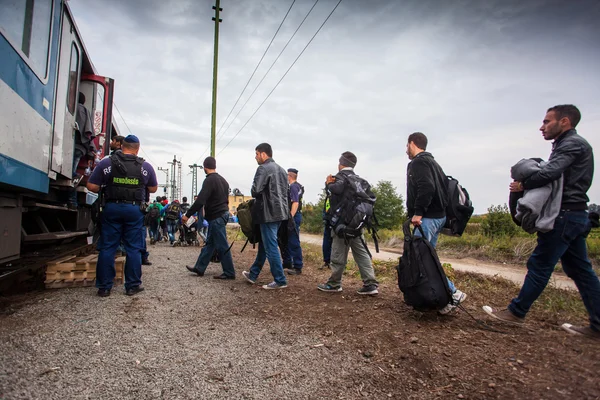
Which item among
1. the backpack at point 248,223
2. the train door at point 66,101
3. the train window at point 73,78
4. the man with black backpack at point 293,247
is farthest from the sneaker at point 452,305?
the train window at point 73,78

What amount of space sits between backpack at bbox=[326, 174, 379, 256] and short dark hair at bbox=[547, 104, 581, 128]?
2.13 meters

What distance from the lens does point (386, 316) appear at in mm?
3691

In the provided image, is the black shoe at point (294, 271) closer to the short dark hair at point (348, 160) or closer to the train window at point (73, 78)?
the short dark hair at point (348, 160)

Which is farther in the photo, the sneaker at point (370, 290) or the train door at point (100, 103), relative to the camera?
the train door at point (100, 103)

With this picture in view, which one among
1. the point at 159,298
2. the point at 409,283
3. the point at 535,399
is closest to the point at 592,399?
the point at 535,399

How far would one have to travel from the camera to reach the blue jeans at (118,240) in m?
4.27

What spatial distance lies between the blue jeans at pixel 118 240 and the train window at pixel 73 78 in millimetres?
1932

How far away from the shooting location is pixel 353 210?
4.53m

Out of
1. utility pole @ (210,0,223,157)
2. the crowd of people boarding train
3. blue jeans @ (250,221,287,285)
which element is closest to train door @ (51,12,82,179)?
the crowd of people boarding train

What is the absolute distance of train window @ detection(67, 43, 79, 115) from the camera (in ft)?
17.0

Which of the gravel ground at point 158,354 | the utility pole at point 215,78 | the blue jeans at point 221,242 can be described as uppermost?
the utility pole at point 215,78

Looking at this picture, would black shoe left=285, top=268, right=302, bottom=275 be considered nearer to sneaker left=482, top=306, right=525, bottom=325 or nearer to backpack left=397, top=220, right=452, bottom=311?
backpack left=397, top=220, right=452, bottom=311

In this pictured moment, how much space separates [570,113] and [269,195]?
3.45 meters

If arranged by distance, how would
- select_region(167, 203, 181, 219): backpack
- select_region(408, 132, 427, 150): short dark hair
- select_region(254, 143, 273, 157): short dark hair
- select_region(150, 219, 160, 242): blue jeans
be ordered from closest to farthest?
select_region(408, 132, 427, 150): short dark hair < select_region(254, 143, 273, 157): short dark hair < select_region(167, 203, 181, 219): backpack < select_region(150, 219, 160, 242): blue jeans
